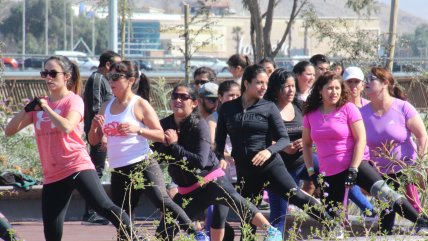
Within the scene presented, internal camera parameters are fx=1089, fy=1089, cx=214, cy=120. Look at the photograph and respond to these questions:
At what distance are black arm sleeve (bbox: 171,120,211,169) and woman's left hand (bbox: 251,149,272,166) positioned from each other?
17.9 inches

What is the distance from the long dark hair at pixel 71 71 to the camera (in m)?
8.86

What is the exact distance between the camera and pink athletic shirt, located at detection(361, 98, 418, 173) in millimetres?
9688

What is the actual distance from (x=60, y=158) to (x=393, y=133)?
3.03 m

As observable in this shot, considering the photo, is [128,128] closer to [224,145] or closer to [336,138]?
[224,145]

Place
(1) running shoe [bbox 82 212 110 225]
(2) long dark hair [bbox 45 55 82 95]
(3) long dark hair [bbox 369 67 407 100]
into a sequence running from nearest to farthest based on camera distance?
(2) long dark hair [bbox 45 55 82 95]
(3) long dark hair [bbox 369 67 407 100]
(1) running shoe [bbox 82 212 110 225]

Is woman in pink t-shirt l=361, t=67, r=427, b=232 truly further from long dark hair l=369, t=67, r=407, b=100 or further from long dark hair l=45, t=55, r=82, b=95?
long dark hair l=45, t=55, r=82, b=95

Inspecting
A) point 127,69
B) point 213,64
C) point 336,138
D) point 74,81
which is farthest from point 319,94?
point 213,64

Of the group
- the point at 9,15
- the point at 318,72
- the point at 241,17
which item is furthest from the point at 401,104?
the point at 241,17

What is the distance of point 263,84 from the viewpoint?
31.4ft

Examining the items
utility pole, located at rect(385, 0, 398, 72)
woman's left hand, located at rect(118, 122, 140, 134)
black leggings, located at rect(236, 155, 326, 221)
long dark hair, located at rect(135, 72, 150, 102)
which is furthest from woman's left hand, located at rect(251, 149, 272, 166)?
utility pole, located at rect(385, 0, 398, 72)

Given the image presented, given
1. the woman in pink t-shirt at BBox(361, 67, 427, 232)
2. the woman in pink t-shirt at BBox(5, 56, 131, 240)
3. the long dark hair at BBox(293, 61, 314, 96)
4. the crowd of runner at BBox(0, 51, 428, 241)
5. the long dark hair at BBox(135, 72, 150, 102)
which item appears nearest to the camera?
the woman in pink t-shirt at BBox(5, 56, 131, 240)

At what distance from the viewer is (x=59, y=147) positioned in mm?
8602

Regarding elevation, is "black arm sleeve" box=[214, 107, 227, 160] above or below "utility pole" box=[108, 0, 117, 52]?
below

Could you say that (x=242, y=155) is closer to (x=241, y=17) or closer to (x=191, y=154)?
(x=191, y=154)
